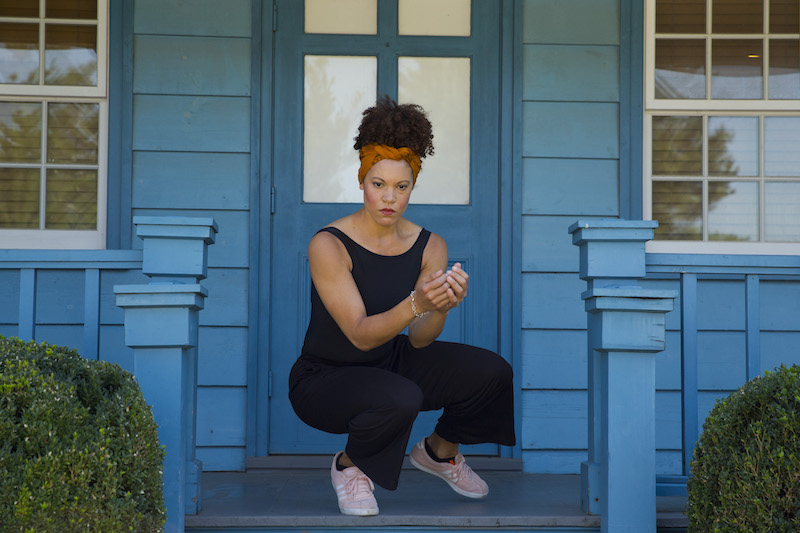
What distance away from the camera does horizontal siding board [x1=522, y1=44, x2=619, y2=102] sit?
3928mm

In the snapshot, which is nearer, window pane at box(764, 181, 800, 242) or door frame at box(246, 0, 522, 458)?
door frame at box(246, 0, 522, 458)

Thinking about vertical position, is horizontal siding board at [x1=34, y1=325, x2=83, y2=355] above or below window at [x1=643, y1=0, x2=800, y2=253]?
below

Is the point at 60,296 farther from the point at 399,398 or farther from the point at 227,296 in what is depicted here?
the point at 399,398

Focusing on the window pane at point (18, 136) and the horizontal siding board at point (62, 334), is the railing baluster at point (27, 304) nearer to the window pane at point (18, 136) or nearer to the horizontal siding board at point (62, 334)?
the horizontal siding board at point (62, 334)

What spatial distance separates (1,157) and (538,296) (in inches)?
103

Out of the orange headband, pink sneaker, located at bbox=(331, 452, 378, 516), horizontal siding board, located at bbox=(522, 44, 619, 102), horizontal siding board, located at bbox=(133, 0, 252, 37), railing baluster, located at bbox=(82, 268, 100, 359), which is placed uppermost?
horizontal siding board, located at bbox=(133, 0, 252, 37)

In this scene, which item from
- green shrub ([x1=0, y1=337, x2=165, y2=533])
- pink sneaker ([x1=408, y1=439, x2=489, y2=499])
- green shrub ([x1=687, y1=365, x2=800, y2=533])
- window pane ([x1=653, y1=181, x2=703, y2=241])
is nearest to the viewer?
green shrub ([x1=0, y1=337, x2=165, y2=533])

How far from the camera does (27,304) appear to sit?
2.75 m

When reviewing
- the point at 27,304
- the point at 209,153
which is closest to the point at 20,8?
the point at 209,153

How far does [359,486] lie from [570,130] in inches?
82.1

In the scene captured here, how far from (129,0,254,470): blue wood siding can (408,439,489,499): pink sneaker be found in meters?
1.18

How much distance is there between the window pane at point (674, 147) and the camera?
3986mm

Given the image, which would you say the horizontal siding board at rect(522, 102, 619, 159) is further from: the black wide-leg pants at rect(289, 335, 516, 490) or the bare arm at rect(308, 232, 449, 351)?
the bare arm at rect(308, 232, 449, 351)

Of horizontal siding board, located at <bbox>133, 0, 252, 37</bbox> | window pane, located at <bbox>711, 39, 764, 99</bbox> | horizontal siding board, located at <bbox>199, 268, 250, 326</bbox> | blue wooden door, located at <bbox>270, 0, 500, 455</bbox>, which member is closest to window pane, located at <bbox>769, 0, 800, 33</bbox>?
window pane, located at <bbox>711, 39, 764, 99</bbox>
